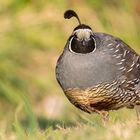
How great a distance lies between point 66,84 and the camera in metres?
6.54

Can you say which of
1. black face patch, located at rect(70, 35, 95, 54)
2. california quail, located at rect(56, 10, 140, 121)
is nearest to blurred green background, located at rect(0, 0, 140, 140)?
california quail, located at rect(56, 10, 140, 121)

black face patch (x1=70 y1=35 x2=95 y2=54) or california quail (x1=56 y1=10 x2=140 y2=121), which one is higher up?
black face patch (x1=70 y1=35 x2=95 y2=54)

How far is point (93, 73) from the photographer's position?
6.54m

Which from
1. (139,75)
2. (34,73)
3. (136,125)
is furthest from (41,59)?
(136,125)

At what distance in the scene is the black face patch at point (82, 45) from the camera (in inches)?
259

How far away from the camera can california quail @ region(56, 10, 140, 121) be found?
257 inches

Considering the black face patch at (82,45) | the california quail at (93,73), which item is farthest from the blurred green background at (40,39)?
the black face patch at (82,45)

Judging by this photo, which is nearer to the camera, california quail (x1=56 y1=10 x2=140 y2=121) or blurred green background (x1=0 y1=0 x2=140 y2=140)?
california quail (x1=56 y1=10 x2=140 y2=121)

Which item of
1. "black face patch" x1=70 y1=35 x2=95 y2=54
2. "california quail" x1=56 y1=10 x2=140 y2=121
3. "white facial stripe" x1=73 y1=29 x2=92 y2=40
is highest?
"white facial stripe" x1=73 y1=29 x2=92 y2=40

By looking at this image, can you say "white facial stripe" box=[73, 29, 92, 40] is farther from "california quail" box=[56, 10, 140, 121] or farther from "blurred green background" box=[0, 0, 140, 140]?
"blurred green background" box=[0, 0, 140, 140]

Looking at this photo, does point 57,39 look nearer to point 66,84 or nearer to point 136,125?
point 66,84

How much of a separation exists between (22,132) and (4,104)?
6200 mm

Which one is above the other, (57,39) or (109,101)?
(57,39)

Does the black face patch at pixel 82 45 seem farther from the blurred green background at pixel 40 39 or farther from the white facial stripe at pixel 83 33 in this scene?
the blurred green background at pixel 40 39
